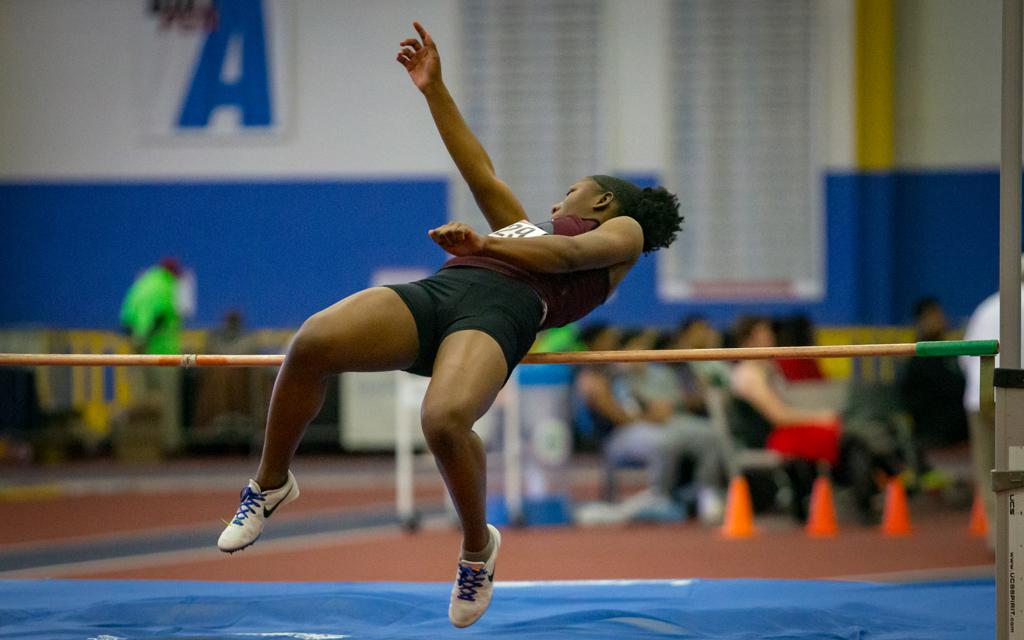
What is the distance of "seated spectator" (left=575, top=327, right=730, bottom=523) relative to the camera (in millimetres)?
7625

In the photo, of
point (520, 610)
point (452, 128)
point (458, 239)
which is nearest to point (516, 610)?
point (520, 610)

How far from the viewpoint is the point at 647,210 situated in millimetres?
3857

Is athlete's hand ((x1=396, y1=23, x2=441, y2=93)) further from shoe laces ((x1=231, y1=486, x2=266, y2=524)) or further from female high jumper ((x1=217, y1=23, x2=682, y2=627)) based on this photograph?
shoe laces ((x1=231, y1=486, x2=266, y2=524))

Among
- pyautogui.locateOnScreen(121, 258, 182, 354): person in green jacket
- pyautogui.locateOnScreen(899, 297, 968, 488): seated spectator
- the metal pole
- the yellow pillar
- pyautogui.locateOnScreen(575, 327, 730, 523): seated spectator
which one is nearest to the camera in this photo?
the metal pole

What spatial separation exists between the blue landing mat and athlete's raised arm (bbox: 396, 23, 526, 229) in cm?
134

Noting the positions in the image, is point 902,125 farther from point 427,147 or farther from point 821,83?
point 427,147

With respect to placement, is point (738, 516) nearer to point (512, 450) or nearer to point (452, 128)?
point (512, 450)

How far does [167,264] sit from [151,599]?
7.86 m

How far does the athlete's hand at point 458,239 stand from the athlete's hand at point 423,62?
81 centimetres

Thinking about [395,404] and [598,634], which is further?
[395,404]

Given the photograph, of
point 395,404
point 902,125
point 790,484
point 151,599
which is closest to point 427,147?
point 395,404

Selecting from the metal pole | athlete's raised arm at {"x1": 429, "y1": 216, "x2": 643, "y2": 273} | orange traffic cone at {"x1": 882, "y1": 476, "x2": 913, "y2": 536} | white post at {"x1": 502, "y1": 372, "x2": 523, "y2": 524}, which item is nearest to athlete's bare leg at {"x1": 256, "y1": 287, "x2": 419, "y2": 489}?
athlete's raised arm at {"x1": 429, "y1": 216, "x2": 643, "y2": 273}

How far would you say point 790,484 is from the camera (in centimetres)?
766

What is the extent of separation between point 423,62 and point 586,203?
0.70 metres
